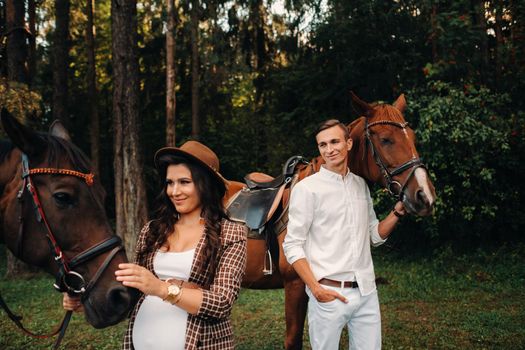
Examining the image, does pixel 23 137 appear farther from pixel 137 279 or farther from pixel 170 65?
pixel 170 65

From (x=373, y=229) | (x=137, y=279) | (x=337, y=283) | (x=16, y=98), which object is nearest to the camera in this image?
(x=137, y=279)

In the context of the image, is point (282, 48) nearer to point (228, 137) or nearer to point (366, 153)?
point (228, 137)

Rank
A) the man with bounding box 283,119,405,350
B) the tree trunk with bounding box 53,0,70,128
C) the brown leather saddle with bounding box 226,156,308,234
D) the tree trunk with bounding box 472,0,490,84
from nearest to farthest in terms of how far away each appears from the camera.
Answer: the man with bounding box 283,119,405,350, the brown leather saddle with bounding box 226,156,308,234, the tree trunk with bounding box 472,0,490,84, the tree trunk with bounding box 53,0,70,128

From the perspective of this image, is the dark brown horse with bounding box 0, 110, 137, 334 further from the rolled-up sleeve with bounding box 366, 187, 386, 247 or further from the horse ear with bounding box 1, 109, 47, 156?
the rolled-up sleeve with bounding box 366, 187, 386, 247

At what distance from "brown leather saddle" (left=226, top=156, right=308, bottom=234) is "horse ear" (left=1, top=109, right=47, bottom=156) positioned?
2.19 m

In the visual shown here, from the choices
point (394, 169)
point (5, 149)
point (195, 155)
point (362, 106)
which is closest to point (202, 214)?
point (195, 155)

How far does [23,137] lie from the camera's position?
197cm

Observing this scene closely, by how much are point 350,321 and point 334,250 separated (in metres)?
0.46

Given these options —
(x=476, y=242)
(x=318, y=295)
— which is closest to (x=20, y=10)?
(x=318, y=295)

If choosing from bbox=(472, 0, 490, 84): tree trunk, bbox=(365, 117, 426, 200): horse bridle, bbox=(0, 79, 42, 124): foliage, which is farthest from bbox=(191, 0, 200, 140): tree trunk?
bbox=(365, 117, 426, 200): horse bridle

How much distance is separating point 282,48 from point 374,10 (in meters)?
3.74

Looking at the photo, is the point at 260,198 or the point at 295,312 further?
the point at 260,198

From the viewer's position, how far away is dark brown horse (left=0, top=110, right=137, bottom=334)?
1919 millimetres

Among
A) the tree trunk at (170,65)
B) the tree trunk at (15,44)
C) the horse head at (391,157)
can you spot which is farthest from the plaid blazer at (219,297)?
the tree trunk at (15,44)
